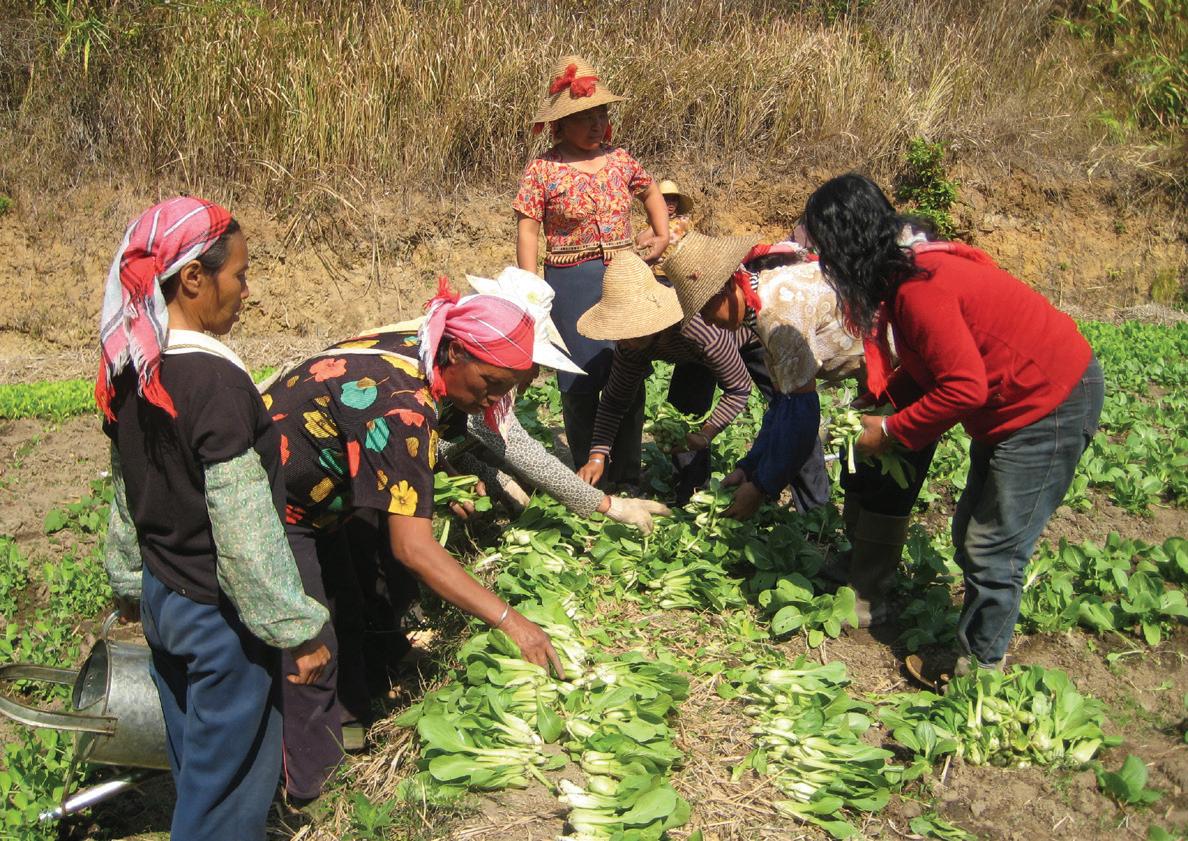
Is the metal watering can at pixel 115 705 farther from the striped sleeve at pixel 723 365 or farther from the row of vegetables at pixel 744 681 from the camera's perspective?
the striped sleeve at pixel 723 365

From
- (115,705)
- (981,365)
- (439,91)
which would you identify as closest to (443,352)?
(115,705)

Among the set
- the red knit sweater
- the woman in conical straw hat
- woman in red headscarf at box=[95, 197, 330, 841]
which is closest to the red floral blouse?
the woman in conical straw hat

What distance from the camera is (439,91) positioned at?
381 inches

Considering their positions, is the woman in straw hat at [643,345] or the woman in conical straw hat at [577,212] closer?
the woman in straw hat at [643,345]

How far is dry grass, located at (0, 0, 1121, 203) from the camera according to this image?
9.16 metres

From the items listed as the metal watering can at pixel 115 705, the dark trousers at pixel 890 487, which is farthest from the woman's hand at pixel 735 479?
the metal watering can at pixel 115 705

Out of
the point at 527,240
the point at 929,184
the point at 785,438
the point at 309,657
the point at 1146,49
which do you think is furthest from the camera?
the point at 1146,49

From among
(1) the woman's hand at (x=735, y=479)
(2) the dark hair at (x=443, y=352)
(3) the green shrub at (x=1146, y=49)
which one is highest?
(2) the dark hair at (x=443, y=352)

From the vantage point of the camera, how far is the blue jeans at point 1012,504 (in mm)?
3021

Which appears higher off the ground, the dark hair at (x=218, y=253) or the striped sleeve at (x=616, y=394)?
the dark hair at (x=218, y=253)

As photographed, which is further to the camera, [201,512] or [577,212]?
[577,212]

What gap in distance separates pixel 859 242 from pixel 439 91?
7.60m

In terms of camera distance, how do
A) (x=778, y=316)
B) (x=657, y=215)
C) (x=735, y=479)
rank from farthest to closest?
(x=657, y=215), (x=735, y=479), (x=778, y=316)

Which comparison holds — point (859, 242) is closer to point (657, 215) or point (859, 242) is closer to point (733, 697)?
point (733, 697)
